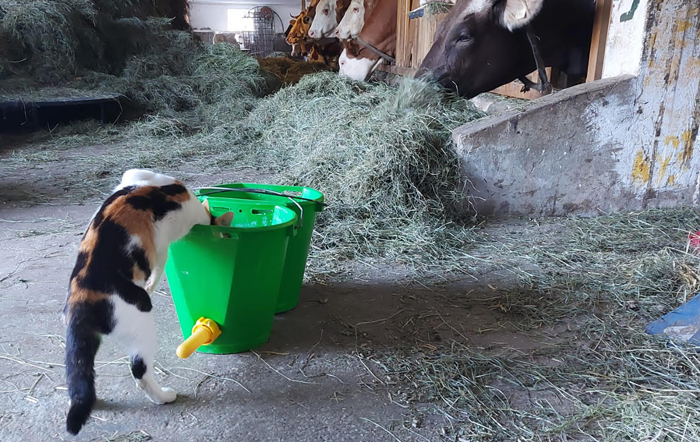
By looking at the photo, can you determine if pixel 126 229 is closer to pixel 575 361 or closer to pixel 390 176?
pixel 575 361

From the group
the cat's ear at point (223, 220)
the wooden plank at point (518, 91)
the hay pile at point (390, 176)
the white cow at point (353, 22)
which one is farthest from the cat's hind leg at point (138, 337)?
the white cow at point (353, 22)

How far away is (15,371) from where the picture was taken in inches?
76.2

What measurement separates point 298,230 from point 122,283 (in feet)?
2.68

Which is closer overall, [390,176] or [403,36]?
[390,176]

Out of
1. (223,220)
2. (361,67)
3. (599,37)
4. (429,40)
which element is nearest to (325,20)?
(361,67)

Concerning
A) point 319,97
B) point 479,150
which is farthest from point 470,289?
point 319,97

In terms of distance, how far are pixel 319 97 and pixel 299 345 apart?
13.9 ft

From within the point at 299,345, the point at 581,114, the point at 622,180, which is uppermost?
the point at 581,114

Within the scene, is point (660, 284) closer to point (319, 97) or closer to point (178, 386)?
point (178, 386)

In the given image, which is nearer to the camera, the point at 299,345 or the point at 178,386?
the point at 178,386

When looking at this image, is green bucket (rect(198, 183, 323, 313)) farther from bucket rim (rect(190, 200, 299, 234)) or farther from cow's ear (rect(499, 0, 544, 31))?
cow's ear (rect(499, 0, 544, 31))

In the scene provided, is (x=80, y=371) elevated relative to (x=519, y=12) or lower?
lower

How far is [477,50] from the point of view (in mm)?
4379

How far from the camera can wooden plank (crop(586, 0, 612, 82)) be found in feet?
12.4
